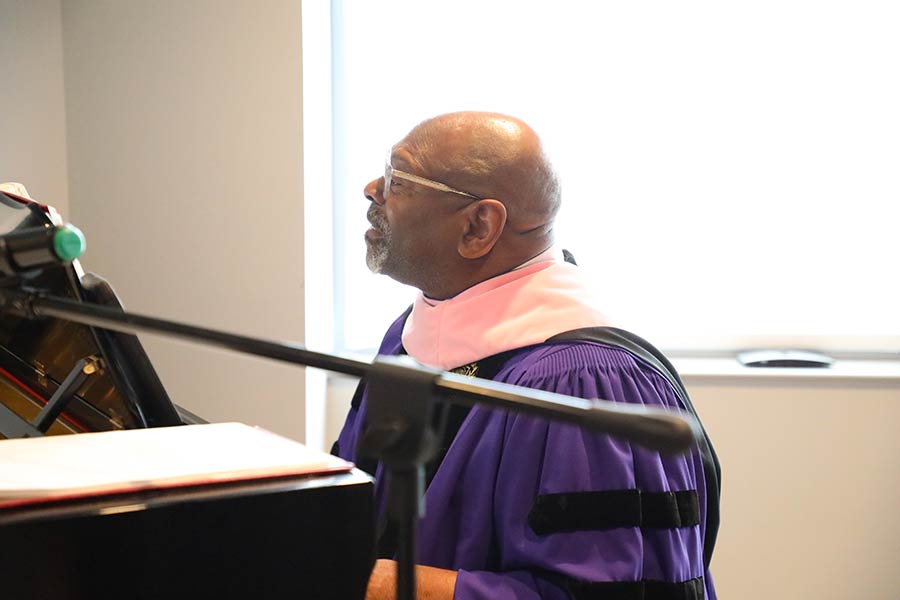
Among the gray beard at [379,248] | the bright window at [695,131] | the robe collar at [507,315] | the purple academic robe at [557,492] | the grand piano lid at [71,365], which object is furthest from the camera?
the bright window at [695,131]

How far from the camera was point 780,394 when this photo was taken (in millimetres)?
2760

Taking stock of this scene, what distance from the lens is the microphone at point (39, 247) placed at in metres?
0.66

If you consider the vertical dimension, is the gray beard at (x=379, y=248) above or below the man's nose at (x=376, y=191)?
below

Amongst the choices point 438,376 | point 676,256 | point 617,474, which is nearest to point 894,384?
point 676,256

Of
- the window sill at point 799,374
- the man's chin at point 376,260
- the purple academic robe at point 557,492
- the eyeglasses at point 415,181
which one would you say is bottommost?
the window sill at point 799,374

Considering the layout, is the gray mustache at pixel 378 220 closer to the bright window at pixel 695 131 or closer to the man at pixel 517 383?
the man at pixel 517 383

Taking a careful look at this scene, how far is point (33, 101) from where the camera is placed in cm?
303

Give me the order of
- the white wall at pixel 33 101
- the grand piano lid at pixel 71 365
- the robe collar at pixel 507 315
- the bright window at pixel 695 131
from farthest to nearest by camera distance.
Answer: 1. the bright window at pixel 695 131
2. the white wall at pixel 33 101
3. the robe collar at pixel 507 315
4. the grand piano lid at pixel 71 365

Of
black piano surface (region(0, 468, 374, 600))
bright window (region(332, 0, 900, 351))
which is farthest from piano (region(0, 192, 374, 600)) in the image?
bright window (region(332, 0, 900, 351))

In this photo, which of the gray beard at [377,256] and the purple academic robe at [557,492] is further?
the gray beard at [377,256]

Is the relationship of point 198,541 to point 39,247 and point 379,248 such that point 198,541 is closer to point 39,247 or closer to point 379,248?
point 39,247

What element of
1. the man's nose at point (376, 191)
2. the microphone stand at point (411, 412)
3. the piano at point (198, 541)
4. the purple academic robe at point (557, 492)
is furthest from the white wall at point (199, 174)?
the microphone stand at point (411, 412)

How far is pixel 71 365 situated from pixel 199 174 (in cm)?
171

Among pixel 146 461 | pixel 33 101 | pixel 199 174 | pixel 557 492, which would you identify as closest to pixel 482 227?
pixel 557 492
